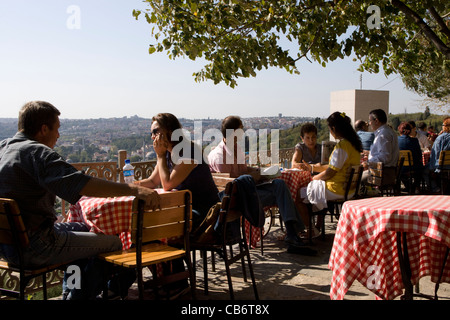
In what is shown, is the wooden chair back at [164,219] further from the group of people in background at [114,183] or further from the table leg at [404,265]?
the table leg at [404,265]

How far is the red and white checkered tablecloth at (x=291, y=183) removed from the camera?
5316mm

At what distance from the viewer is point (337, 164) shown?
5.12 metres

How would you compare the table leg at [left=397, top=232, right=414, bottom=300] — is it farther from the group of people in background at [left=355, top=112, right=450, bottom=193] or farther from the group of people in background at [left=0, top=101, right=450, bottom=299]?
the group of people in background at [left=355, top=112, right=450, bottom=193]

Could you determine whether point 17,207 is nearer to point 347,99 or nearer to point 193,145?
point 193,145

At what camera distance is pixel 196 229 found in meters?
3.59

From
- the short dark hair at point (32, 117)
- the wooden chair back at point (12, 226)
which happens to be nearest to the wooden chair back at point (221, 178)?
the short dark hair at point (32, 117)

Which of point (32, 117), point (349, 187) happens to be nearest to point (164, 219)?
point (32, 117)

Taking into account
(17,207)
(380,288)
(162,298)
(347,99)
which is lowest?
(162,298)

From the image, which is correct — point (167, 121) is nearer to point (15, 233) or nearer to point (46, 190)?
point (46, 190)

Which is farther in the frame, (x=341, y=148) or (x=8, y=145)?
(x=341, y=148)

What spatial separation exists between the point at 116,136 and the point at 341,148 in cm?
684

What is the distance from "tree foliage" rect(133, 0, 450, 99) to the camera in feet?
21.1

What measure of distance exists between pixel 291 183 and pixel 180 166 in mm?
2173
